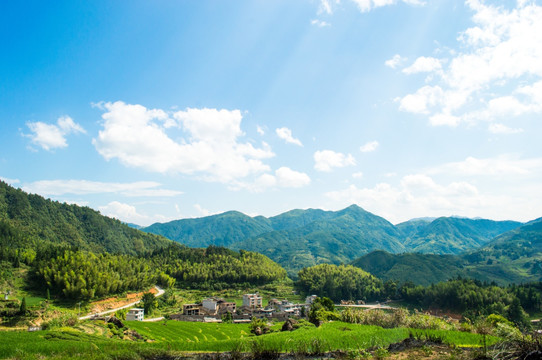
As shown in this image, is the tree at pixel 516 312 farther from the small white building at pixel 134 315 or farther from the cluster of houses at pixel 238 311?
the small white building at pixel 134 315

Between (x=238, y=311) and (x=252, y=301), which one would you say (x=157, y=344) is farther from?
(x=252, y=301)

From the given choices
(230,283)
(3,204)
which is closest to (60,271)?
(230,283)

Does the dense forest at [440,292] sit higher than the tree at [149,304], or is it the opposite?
the tree at [149,304]

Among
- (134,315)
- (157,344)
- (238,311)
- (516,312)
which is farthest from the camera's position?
(516,312)

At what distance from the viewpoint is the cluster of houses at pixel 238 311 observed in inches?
2941

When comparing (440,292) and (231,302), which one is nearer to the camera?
(231,302)

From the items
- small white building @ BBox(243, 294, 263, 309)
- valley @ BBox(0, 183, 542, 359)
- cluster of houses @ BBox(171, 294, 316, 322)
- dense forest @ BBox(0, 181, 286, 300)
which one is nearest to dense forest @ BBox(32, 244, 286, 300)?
dense forest @ BBox(0, 181, 286, 300)

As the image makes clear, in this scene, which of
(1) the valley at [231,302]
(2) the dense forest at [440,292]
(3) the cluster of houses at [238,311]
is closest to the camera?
(1) the valley at [231,302]

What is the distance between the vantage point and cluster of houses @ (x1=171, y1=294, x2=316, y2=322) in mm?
74706

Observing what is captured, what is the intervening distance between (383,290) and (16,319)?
124 meters

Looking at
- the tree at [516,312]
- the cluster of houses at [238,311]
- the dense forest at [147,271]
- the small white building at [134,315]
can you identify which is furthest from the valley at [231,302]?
the small white building at [134,315]

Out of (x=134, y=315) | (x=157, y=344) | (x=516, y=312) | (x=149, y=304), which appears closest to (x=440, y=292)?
(x=516, y=312)

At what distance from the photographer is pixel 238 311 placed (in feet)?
274

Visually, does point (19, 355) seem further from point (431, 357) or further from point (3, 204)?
point (3, 204)
